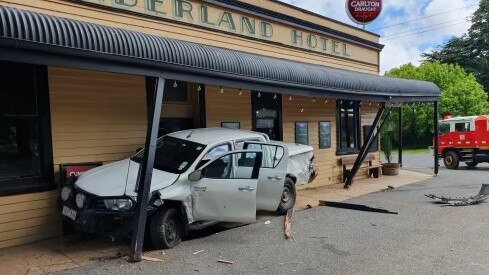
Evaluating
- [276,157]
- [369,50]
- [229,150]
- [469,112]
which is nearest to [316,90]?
[276,157]

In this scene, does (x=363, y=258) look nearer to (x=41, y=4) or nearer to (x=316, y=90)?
(x=316, y=90)

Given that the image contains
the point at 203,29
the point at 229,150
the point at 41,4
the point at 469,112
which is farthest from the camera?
the point at 469,112

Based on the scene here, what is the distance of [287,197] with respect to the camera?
9820 mm

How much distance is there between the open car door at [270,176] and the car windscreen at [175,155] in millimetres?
1238

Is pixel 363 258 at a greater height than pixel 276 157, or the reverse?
pixel 276 157

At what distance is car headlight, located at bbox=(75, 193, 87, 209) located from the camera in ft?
21.2

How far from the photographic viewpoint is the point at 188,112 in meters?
10.7

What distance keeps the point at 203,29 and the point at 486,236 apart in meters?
7.26

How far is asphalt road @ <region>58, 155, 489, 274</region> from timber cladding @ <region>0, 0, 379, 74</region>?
450 centimetres

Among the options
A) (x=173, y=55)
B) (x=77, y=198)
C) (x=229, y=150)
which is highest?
(x=173, y=55)

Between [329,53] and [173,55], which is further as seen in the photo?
[329,53]

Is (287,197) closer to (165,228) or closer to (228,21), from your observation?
(165,228)

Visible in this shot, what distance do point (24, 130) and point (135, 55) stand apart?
8.46 ft

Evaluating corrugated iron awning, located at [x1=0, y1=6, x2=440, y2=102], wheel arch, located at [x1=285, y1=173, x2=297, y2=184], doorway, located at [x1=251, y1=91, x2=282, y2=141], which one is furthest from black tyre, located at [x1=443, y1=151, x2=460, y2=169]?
wheel arch, located at [x1=285, y1=173, x2=297, y2=184]
